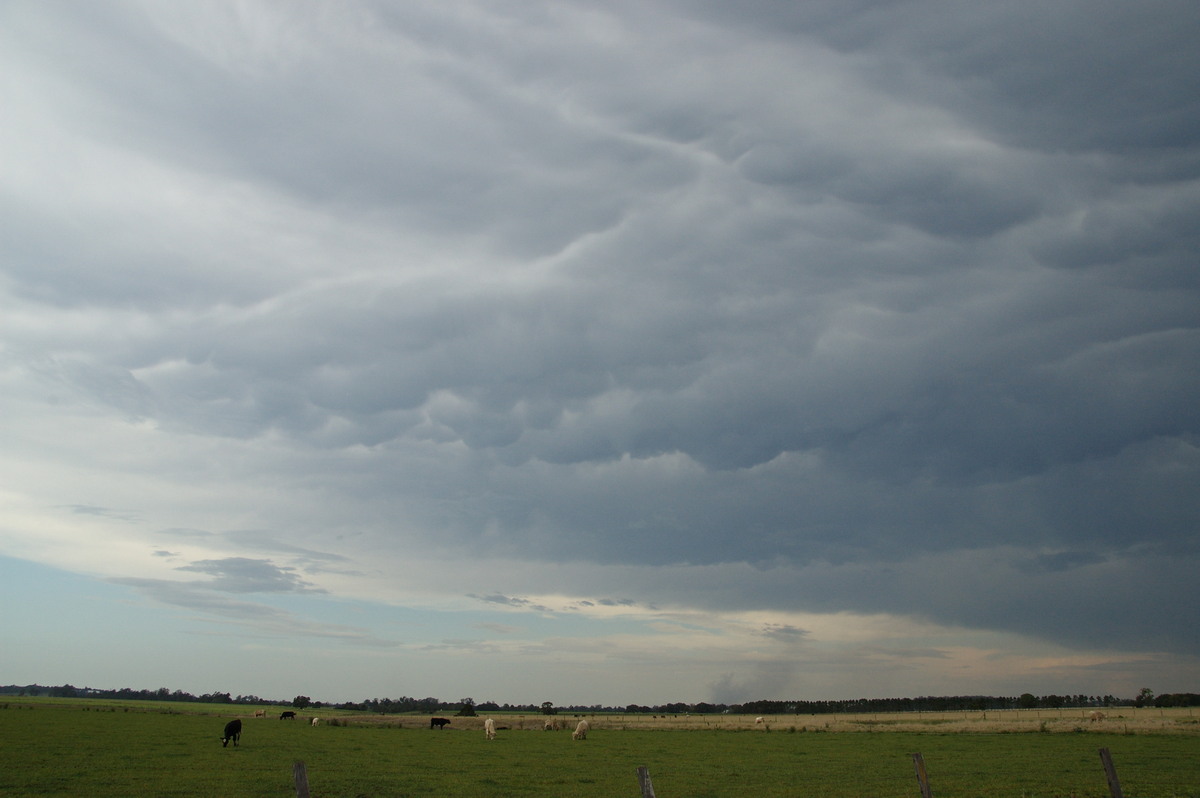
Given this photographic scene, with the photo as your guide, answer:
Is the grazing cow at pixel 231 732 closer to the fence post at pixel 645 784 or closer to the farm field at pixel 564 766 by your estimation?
the farm field at pixel 564 766

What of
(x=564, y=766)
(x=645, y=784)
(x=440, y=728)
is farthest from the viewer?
(x=440, y=728)

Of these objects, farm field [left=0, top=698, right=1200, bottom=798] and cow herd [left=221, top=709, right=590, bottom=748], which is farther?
cow herd [left=221, top=709, right=590, bottom=748]

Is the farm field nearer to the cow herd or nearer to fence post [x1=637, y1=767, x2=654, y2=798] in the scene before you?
the cow herd

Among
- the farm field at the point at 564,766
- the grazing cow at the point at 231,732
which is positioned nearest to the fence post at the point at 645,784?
the farm field at the point at 564,766

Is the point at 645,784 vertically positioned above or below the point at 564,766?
above

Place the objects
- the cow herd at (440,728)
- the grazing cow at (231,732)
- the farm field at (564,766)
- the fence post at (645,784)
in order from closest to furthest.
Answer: the fence post at (645,784) < the farm field at (564,766) < the grazing cow at (231,732) < the cow herd at (440,728)

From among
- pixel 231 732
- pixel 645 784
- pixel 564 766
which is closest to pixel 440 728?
pixel 231 732

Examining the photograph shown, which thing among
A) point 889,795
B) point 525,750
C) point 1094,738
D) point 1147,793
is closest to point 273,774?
point 525,750

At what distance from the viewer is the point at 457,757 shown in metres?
46.7

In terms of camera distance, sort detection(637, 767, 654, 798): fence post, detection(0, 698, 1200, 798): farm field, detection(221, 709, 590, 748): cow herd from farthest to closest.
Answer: detection(221, 709, 590, 748): cow herd
detection(0, 698, 1200, 798): farm field
detection(637, 767, 654, 798): fence post

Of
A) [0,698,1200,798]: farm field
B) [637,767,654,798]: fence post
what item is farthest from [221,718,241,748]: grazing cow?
[637,767,654,798]: fence post

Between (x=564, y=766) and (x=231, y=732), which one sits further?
(x=231, y=732)

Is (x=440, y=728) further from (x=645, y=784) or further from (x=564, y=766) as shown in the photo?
(x=645, y=784)

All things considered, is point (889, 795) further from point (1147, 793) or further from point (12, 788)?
point (12, 788)
